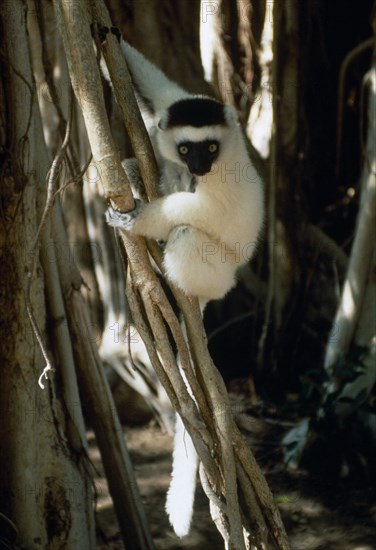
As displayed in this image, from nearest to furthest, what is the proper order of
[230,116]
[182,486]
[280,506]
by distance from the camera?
[182,486] < [230,116] < [280,506]

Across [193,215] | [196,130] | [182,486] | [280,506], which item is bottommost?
[280,506]

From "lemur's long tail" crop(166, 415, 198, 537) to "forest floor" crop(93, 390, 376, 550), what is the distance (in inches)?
37.0

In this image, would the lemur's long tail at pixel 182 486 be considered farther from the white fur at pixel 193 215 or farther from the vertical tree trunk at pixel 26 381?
the vertical tree trunk at pixel 26 381

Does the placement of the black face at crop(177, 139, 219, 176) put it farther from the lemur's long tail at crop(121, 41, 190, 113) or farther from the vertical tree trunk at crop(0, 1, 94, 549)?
the vertical tree trunk at crop(0, 1, 94, 549)

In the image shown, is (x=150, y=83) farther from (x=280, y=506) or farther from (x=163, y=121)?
(x=280, y=506)

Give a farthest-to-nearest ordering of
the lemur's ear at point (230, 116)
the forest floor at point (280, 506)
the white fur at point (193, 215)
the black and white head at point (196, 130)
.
→ 1. the forest floor at point (280, 506)
2. the lemur's ear at point (230, 116)
3. the black and white head at point (196, 130)
4. the white fur at point (193, 215)

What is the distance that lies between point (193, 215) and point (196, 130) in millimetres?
416

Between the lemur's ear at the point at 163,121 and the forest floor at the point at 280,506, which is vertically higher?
the lemur's ear at the point at 163,121

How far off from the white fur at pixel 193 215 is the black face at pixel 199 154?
29 mm

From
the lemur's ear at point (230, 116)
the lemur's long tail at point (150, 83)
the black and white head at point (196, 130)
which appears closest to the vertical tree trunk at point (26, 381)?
the lemur's long tail at point (150, 83)

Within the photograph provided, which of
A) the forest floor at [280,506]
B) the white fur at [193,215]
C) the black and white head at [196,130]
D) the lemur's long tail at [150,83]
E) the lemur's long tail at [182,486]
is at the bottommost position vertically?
the forest floor at [280,506]

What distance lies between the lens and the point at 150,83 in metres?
3.93

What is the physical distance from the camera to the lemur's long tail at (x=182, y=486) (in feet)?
11.2

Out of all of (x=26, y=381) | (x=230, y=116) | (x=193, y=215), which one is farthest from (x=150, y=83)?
(x=26, y=381)
